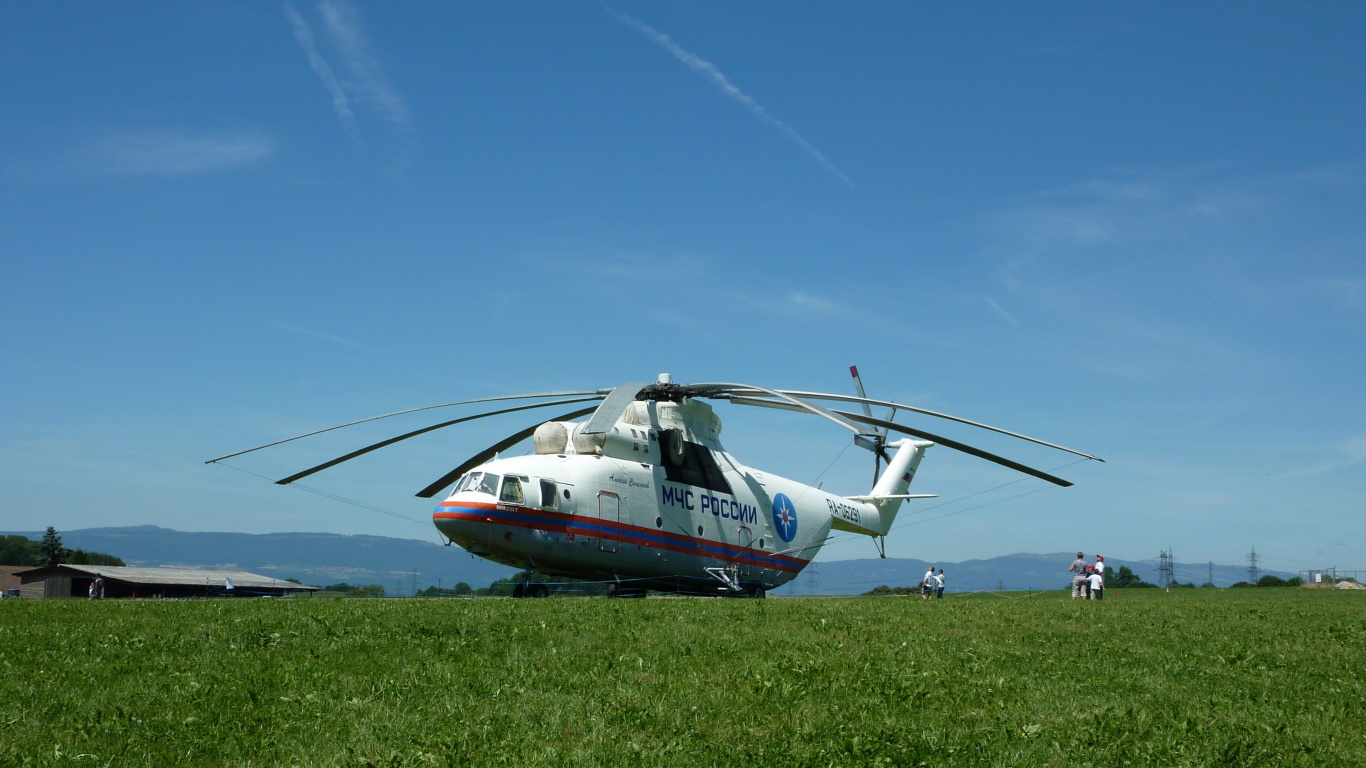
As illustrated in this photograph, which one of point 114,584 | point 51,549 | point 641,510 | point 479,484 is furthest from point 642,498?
point 51,549

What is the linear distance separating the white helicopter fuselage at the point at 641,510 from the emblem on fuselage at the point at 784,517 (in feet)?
0.15

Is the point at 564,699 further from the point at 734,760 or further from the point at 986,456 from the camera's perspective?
the point at 986,456

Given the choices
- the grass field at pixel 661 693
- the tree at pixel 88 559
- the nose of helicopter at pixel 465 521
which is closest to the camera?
the grass field at pixel 661 693

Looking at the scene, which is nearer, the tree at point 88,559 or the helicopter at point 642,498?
the helicopter at point 642,498

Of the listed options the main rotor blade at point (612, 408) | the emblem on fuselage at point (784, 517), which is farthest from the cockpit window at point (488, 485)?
the emblem on fuselage at point (784, 517)

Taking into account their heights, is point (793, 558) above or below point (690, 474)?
below

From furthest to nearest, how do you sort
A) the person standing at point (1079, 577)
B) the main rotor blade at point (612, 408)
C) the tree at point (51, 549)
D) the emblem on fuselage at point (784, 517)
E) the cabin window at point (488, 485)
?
1. the tree at point (51, 549)
2. the emblem on fuselage at point (784, 517)
3. the person standing at point (1079, 577)
4. the cabin window at point (488, 485)
5. the main rotor blade at point (612, 408)

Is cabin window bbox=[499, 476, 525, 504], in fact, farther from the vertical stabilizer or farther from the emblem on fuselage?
the vertical stabilizer

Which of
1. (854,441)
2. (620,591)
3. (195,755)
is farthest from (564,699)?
(854,441)

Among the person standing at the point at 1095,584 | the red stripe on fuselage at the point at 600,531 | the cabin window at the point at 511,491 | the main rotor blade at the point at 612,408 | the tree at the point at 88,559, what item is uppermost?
the main rotor blade at the point at 612,408

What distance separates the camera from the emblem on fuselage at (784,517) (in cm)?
3572

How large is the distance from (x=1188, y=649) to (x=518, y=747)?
10.2 m

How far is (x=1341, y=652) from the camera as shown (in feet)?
45.4

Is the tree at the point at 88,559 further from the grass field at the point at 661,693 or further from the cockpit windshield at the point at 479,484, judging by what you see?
the grass field at the point at 661,693
